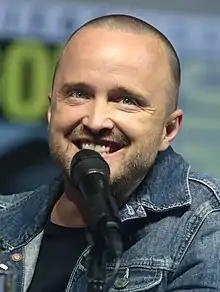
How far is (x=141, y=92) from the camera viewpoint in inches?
44.4

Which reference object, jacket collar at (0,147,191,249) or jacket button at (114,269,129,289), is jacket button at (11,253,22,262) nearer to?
jacket collar at (0,147,191,249)

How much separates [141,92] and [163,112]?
0.06m

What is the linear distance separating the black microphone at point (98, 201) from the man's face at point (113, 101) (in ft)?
0.56

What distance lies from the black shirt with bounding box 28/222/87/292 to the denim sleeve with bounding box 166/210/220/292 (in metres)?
0.18

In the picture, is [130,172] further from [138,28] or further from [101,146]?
[138,28]

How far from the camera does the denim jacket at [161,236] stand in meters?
1.11

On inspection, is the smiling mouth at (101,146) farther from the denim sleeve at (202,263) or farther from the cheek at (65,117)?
the denim sleeve at (202,263)

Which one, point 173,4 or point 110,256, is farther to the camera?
point 173,4

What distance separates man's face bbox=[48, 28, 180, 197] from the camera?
1.09m

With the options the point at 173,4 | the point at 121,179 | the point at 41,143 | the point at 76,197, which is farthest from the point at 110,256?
the point at 173,4

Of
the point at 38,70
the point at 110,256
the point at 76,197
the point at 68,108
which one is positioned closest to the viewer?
the point at 110,256

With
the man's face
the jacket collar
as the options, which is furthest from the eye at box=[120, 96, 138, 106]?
the jacket collar

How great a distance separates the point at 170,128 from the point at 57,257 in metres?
0.30

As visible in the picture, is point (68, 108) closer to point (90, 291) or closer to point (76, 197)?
point (76, 197)
